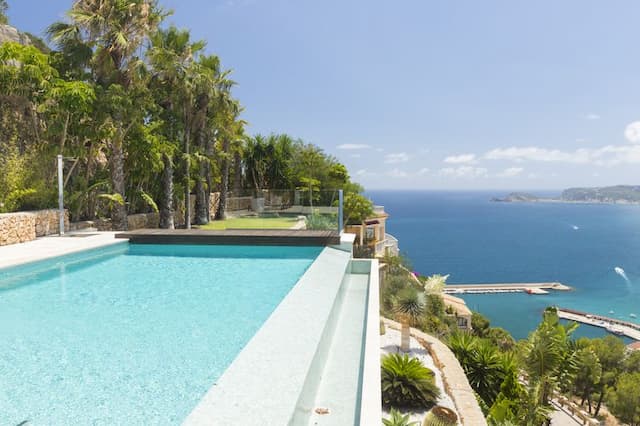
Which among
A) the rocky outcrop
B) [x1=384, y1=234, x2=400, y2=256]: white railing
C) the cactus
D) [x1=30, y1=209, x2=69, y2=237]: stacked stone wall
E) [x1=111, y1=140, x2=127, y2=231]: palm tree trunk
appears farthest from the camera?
[x1=384, y1=234, x2=400, y2=256]: white railing

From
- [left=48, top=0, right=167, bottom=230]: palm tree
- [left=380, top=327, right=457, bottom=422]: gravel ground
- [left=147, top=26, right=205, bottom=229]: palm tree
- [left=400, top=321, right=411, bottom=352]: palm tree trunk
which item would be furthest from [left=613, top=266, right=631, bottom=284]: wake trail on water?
[left=48, top=0, right=167, bottom=230]: palm tree

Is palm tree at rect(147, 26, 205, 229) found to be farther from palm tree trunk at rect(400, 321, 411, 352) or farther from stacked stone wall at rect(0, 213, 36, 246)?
palm tree trunk at rect(400, 321, 411, 352)

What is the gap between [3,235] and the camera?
10.2 meters

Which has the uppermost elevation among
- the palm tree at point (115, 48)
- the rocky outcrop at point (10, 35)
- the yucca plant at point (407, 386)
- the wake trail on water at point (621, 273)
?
the rocky outcrop at point (10, 35)

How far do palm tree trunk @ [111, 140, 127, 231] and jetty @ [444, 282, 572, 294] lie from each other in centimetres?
5665

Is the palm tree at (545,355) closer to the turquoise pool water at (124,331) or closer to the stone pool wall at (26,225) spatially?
the turquoise pool water at (124,331)

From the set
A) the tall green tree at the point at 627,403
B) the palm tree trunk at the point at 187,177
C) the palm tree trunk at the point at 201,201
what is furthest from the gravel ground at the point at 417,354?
the tall green tree at the point at 627,403

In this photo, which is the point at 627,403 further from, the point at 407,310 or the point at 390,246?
the point at 407,310

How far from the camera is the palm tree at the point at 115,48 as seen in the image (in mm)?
12742

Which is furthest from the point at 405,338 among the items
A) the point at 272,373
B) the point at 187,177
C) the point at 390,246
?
the point at 390,246

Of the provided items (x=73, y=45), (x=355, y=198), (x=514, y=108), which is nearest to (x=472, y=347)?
(x=73, y=45)

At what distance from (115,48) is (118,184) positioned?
459 cm

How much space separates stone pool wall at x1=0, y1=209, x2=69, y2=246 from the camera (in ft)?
33.8

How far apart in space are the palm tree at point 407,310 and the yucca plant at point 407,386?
1482mm
